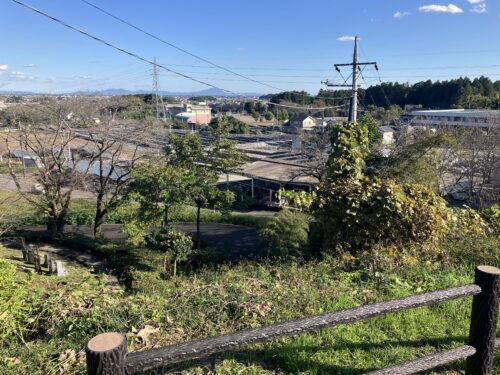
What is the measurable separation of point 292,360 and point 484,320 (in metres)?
1.31

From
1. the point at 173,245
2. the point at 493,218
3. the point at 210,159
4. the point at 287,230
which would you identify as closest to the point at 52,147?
the point at 210,159

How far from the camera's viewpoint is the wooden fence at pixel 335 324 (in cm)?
154

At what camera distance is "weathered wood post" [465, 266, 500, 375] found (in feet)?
7.07

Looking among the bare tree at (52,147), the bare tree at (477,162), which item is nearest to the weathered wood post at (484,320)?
the bare tree at (52,147)

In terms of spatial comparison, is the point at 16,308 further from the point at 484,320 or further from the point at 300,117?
the point at 300,117

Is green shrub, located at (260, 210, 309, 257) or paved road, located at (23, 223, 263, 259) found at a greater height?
green shrub, located at (260, 210, 309, 257)

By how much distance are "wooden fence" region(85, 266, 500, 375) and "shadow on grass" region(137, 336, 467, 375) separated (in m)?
0.59

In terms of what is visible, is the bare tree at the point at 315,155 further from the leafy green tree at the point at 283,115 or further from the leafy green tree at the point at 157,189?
the leafy green tree at the point at 283,115

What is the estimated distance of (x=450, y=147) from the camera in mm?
20344

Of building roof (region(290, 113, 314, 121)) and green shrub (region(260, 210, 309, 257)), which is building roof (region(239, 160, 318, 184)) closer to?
green shrub (region(260, 210, 309, 257))

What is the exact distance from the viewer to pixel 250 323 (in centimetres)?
328

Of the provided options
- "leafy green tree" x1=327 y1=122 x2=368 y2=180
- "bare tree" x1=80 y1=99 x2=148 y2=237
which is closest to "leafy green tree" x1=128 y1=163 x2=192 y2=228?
"bare tree" x1=80 y1=99 x2=148 y2=237

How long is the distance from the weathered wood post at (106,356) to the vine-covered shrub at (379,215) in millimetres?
4742

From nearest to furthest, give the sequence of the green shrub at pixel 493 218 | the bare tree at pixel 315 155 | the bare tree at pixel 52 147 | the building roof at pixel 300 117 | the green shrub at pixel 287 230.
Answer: the green shrub at pixel 493 218
the green shrub at pixel 287 230
the bare tree at pixel 52 147
the bare tree at pixel 315 155
the building roof at pixel 300 117
